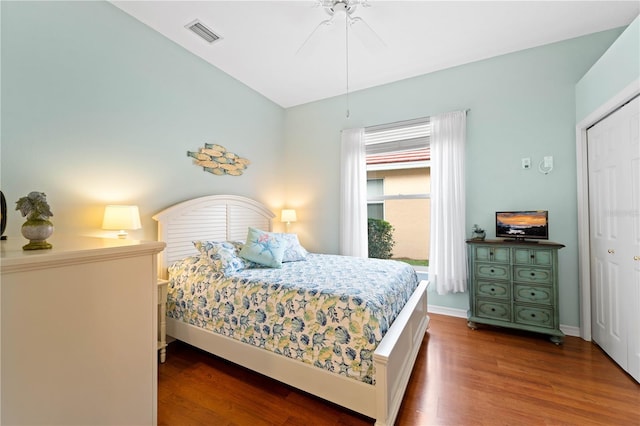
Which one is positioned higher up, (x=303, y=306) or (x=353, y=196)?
(x=353, y=196)

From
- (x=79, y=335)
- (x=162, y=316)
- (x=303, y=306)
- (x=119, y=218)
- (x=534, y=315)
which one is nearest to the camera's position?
(x=79, y=335)

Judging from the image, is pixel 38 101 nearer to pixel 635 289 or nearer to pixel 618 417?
pixel 618 417

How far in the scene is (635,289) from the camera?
1.93m

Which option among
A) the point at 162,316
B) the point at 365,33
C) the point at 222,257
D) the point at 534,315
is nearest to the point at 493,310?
the point at 534,315

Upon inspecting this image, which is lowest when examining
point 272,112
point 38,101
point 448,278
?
point 448,278

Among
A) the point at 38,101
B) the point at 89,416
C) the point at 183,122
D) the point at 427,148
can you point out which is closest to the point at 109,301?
the point at 89,416

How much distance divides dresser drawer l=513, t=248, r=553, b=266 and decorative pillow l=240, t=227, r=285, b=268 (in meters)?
2.37

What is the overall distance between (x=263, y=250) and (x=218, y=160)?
1.36 meters

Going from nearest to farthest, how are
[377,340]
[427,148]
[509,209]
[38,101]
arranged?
[377,340], [38,101], [509,209], [427,148]

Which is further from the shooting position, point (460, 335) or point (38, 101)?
point (460, 335)

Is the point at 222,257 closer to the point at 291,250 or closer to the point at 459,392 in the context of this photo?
the point at 291,250

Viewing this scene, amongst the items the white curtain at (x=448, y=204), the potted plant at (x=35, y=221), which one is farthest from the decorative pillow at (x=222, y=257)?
the white curtain at (x=448, y=204)

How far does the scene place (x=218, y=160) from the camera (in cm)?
316

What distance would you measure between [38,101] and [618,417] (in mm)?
4330
